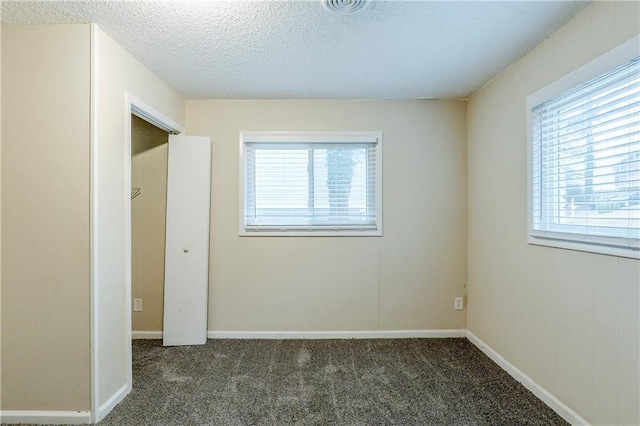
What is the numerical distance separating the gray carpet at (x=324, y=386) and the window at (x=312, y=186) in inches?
47.2

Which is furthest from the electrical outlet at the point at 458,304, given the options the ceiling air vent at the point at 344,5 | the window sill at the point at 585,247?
the ceiling air vent at the point at 344,5

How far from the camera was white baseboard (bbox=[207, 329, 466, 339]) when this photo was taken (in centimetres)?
330

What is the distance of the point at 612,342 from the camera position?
66.4 inches

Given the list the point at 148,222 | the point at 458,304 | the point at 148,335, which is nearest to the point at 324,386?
the point at 458,304

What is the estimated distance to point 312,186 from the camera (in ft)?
11.0

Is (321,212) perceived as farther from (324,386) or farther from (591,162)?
(591,162)

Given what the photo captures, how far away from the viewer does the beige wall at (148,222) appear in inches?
131

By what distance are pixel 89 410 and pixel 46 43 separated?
2255 millimetres

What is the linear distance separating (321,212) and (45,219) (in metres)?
2.18

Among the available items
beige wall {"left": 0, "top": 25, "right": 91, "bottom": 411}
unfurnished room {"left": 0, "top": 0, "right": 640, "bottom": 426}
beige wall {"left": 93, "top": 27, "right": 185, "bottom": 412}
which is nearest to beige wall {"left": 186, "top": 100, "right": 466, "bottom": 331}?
unfurnished room {"left": 0, "top": 0, "right": 640, "bottom": 426}

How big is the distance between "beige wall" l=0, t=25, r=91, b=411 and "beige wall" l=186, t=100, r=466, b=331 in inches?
54.5

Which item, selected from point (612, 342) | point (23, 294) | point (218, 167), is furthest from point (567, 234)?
point (23, 294)

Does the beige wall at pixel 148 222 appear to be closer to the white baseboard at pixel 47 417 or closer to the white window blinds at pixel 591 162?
the white baseboard at pixel 47 417

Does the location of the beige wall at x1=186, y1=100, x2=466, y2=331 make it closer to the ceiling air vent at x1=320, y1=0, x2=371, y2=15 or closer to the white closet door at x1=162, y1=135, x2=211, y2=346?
the white closet door at x1=162, y1=135, x2=211, y2=346
